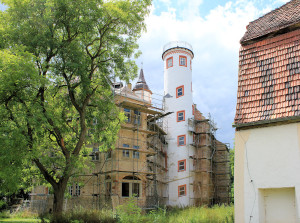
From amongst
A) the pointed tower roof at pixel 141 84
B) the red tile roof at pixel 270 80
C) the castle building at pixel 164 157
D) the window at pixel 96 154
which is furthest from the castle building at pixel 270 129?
the pointed tower roof at pixel 141 84

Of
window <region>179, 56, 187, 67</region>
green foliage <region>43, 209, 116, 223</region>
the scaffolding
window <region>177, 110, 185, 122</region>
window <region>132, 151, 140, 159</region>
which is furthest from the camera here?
window <region>179, 56, 187, 67</region>

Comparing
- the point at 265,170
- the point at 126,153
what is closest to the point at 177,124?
the point at 126,153

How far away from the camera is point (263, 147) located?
9.54 metres

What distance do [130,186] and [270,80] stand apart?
2097 cm

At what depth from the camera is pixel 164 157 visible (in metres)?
38.1

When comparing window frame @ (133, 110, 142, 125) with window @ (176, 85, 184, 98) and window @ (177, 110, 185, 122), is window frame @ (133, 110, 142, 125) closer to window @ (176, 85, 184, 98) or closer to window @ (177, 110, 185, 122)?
window @ (177, 110, 185, 122)

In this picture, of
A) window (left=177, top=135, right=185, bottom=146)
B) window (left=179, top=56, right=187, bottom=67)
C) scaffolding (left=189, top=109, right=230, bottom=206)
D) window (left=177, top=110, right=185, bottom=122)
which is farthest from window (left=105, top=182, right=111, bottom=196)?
window (left=179, top=56, right=187, bottom=67)

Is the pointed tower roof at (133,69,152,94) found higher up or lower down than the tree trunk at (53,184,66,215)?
higher up

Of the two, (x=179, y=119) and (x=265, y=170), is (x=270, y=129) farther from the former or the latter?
(x=179, y=119)

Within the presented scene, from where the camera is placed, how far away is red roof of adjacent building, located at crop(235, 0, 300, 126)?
9398mm

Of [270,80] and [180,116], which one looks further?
[180,116]

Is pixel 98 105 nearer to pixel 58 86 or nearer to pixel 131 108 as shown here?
pixel 58 86

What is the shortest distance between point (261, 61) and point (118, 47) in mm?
9700

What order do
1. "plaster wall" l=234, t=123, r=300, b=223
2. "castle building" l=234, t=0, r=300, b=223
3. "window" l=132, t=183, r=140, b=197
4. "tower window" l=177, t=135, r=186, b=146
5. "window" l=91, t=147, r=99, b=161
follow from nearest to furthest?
1. "plaster wall" l=234, t=123, r=300, b=223
2. "castle building" l=234, t=0, r=300, b=223
3. "window" l=132, t=183, r=140, b=197
4. "window" l=91, t=147, r=99, b=161
5. "tower window" l=177, t=135, r=186, b=146
